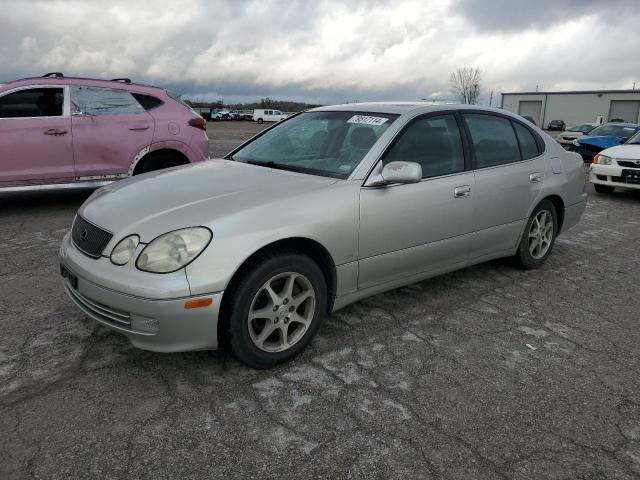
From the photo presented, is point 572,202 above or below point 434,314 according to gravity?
above

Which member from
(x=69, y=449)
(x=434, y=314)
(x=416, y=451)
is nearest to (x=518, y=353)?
(x=434, y=314)

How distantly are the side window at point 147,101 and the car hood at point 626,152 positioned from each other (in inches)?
315

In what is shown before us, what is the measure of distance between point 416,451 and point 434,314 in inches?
63.0

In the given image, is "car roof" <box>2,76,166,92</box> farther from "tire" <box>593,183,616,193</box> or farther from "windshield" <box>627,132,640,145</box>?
"windshield" <box>627,132,640,145</box>

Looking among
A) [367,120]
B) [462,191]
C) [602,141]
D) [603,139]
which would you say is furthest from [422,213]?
[603,139]

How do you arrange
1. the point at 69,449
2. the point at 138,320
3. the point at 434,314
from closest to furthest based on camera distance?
the point at 69,449
the point at 138,320
the point at 434,314

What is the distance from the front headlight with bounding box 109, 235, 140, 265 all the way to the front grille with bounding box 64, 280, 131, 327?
26 centimetres

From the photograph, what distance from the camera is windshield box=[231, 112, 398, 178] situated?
351cm

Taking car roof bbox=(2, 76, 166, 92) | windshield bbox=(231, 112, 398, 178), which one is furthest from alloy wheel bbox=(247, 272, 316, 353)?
car roof bbox=(2, 76, 166, 92)

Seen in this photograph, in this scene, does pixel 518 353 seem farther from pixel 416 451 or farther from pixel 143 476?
pixel 143 476

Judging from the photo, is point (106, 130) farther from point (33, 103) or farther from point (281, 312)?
point (281, 312)

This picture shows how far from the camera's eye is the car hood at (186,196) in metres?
2.76

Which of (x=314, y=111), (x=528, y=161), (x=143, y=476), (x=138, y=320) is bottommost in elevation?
(x=143, y=476)

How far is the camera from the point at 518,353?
10.7 ft
